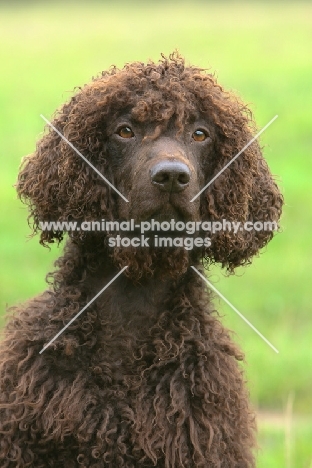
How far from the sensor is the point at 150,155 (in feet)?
13.7

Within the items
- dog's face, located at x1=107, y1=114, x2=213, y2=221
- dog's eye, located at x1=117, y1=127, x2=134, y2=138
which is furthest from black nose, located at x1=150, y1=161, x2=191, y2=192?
dog's eye, located at x1=117, y1=127, x2=134, y2=138

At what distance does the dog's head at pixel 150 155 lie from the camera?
4336 mm

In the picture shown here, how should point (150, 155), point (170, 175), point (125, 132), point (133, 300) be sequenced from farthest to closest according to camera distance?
point (133, 300)
point (125, 132)
point (150, 155)
point (170, 175)

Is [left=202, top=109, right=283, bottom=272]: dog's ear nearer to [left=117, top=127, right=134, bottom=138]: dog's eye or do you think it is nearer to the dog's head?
the dog's head

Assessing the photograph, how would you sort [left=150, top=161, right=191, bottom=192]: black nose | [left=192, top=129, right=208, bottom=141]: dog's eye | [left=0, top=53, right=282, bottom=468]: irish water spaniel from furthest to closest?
[left=192, top=129, right=208, bottom=141]: dog's eye
[left=0, top=53, right=282, bottom=468]: irish water spaniel
[left=150, top=161, right=191, bottom=192]: black nose

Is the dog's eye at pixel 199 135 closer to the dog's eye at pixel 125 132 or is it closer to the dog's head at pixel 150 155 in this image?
the dog's head at pixel 150 155

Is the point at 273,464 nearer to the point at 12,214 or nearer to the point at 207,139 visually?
the point at 207,139

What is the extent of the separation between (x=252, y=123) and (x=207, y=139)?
0.45 meters

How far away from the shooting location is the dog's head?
4.34 meters

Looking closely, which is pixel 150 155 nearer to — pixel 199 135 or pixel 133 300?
pixel 199 135

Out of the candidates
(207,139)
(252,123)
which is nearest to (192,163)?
(207,139)

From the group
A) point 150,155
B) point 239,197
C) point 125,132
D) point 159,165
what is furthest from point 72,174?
point 239,197

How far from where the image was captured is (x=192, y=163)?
4348mm

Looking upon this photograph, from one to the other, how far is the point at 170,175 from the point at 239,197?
0.60 meters
